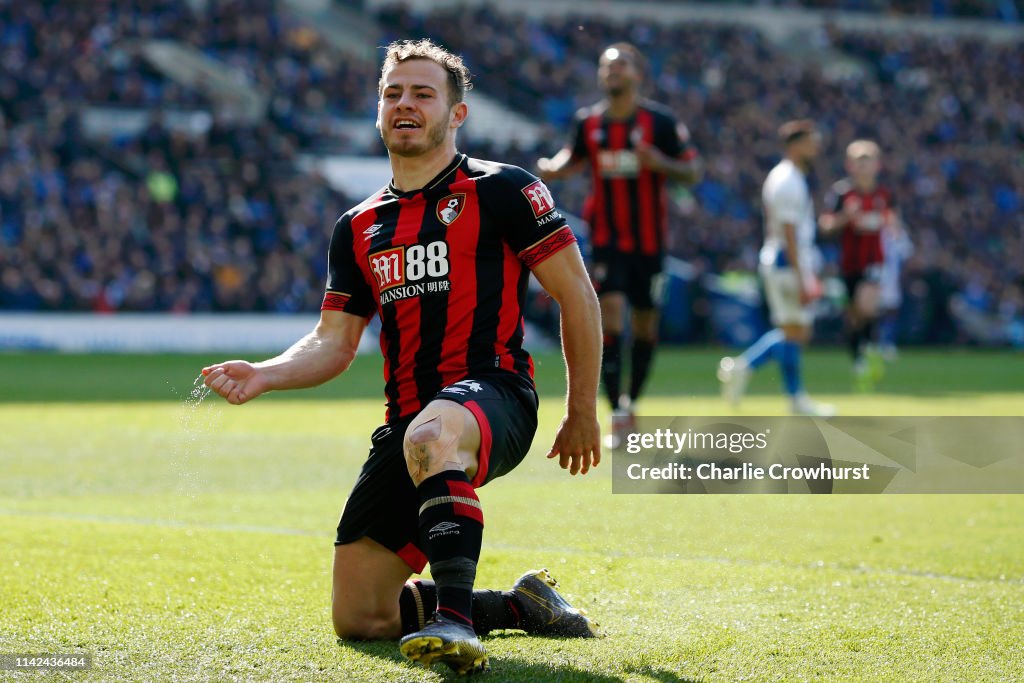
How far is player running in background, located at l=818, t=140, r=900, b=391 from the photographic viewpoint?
15.8 meters

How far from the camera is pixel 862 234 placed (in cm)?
1623

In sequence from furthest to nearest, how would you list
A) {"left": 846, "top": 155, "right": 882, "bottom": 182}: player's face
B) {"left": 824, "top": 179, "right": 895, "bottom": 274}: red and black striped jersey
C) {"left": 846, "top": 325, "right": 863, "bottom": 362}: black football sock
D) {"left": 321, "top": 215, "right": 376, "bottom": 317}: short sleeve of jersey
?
{"left": 824, "top": 179, "right": 895, "bottom": 274}: red and black striped jersey, {"left": 846, "top": 155, "right": 882, "bottom": 182}: player's face, {"left": 846, "top": 325, "right": 863, "bottom": 362}: black football sock, {"left": 321, "top": 215, "right": 376, "bottom": 317}: short sleeve of jersey

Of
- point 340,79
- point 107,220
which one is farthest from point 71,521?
point 340,79

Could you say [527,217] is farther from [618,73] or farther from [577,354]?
[618,73]

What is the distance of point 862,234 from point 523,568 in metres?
12.1

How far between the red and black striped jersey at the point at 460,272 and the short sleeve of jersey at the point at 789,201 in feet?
25.2

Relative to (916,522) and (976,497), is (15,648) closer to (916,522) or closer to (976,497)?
(916,522)

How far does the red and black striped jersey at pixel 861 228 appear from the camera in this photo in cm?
1620

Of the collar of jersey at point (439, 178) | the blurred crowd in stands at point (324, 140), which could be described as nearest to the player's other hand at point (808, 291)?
the collar of jersey at point (439, 178)

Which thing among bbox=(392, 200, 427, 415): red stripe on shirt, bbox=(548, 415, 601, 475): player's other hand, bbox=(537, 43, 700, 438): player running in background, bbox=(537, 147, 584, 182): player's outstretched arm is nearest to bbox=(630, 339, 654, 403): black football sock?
bbox=(537, 43, 700, 438): player running in background

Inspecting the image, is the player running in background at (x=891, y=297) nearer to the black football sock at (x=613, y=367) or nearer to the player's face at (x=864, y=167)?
the player's face at (x=864, y=167)

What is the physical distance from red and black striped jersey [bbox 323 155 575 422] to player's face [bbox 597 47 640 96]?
489 cm

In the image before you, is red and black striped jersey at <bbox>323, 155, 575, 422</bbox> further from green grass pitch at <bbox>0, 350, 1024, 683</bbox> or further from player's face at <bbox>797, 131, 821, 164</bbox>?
player's face at <bbox>797, 131, 821, 164</bbox>

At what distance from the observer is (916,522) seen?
6348 millimetres
